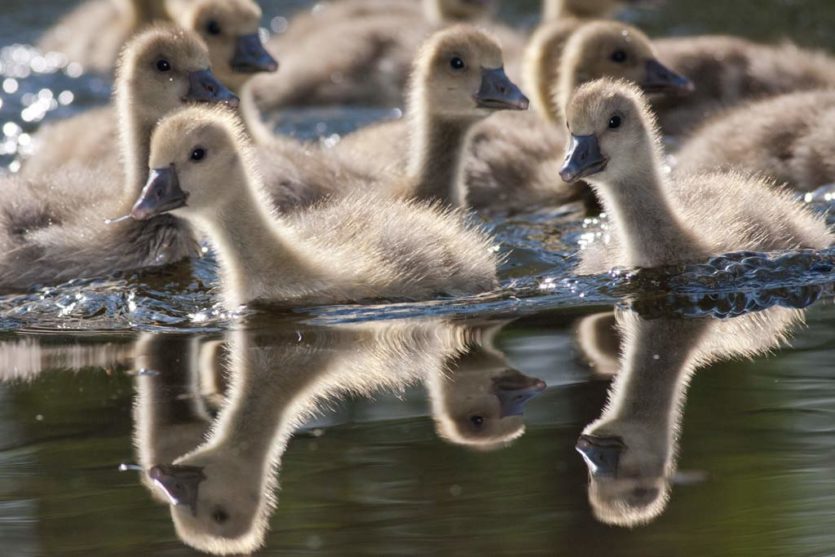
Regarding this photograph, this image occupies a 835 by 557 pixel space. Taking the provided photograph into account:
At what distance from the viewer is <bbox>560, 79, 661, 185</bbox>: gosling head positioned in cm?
584

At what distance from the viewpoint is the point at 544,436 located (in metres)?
4.22

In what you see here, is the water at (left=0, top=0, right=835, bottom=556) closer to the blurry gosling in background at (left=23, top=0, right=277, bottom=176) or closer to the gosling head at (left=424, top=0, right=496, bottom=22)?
the blurry gosling in background at (left=23, top=0, right=277, bottom=176)

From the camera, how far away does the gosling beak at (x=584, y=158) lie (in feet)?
19.0

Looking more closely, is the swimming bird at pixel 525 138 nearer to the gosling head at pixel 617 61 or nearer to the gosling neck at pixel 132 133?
the gosling head at pixel 617 61

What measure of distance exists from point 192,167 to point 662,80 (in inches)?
111

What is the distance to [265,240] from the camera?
18.4 feet

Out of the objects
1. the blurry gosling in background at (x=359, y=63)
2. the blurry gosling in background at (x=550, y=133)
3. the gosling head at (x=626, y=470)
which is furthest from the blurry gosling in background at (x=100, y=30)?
the gosling head at (x=626, y=470)

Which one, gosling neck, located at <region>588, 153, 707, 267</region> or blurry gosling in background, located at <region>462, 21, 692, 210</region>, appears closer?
gosling neck, located at <region>588, 153, 707, 267</region>

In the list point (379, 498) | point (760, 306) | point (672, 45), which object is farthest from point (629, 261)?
point (672, 45)

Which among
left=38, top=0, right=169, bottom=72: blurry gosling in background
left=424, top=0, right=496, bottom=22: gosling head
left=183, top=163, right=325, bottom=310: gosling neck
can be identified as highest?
left=183, top=163, right=325, bottom=310: gosling neck

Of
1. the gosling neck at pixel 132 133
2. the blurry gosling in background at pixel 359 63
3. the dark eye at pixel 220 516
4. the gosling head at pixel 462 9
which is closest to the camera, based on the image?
the dark eye at pixel 220 516

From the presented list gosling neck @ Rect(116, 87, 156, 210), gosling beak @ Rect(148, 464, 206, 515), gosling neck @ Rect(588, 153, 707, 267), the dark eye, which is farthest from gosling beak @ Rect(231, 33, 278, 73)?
the dark eye

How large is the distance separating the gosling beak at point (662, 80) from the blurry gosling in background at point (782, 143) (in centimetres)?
29

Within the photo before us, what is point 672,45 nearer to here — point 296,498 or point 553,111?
point 553,111
